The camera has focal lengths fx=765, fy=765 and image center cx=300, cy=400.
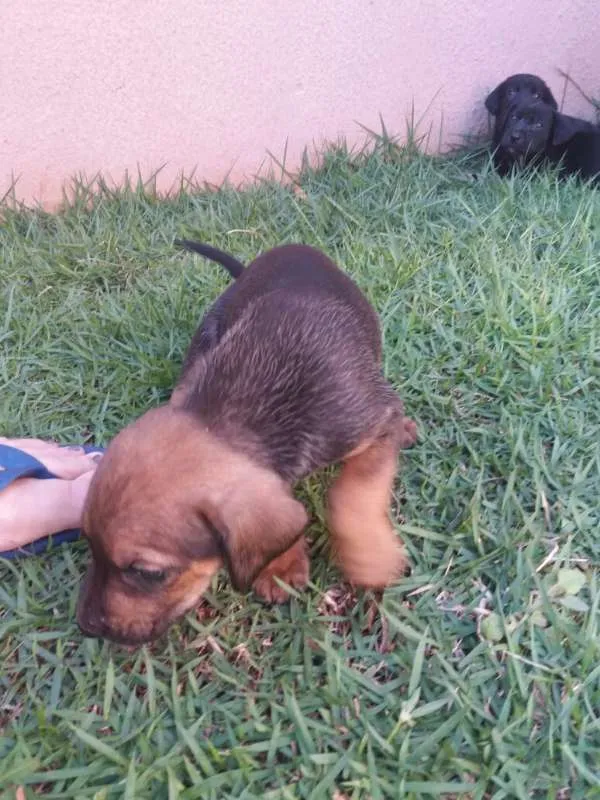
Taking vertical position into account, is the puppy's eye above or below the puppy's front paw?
above

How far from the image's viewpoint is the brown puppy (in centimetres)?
201

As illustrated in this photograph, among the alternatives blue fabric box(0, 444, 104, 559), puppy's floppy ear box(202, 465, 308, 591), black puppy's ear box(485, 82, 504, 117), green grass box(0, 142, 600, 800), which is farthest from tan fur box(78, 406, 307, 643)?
black puppy's ear box(485, 82, 504, 117)

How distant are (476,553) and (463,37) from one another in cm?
431

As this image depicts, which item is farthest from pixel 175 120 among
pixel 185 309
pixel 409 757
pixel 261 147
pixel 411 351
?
pixel 409 757

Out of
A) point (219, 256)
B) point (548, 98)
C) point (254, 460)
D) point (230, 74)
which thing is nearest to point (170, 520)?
point (254, 460)

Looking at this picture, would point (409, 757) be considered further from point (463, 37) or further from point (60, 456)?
point (463, 37)

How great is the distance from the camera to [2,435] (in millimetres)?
3332

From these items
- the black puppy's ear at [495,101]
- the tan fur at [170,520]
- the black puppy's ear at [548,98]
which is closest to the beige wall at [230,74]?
the black puppy's ear at [495,101]

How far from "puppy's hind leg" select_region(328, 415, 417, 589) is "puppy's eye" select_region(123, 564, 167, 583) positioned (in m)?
0.69

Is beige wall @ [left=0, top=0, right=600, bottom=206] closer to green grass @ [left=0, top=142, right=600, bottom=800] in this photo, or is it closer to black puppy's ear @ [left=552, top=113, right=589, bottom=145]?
black puppy's ear @ [left=552, top=113, right=589, bottom=145]

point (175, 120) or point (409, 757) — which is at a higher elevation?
point (175, 120)

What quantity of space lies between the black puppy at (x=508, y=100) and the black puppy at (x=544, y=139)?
2cm

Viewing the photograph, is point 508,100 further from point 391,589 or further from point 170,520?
point 170,520

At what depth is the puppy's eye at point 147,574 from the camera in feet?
6.66
